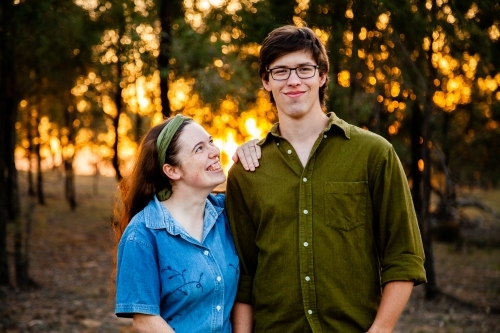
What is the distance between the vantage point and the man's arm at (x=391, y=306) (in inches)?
102

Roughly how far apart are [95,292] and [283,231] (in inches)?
332

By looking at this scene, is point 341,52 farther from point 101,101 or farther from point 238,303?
point 101,101

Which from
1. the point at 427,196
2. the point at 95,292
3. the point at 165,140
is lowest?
the point at 95,292

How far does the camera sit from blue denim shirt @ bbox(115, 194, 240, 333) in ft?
8.63

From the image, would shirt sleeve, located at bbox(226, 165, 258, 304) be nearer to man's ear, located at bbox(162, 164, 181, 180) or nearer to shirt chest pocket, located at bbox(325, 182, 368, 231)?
man's ear, located at bbox(162, 164, 181, 180)

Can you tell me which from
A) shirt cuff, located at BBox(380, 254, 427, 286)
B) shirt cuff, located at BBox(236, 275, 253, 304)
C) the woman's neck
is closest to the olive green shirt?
shirt cuff, located at BBox(380, 254, 427, 286)

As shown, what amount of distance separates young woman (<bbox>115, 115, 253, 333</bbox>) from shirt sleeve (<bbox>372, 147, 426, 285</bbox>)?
0.76 m

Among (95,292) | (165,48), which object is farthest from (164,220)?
(95,292)

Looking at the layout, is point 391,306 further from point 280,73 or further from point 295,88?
point 280,73

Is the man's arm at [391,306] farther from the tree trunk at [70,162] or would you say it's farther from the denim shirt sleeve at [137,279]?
the tree trunk at [70,162]

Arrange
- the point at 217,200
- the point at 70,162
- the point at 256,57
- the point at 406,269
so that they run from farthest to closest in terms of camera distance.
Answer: the point at 70,162 → the point at 256,57 → the point at 217,200 → the point at 406,269

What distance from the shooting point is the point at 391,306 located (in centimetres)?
259

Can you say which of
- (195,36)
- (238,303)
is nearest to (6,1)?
(195,36)

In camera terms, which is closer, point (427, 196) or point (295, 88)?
point (295, 88)
